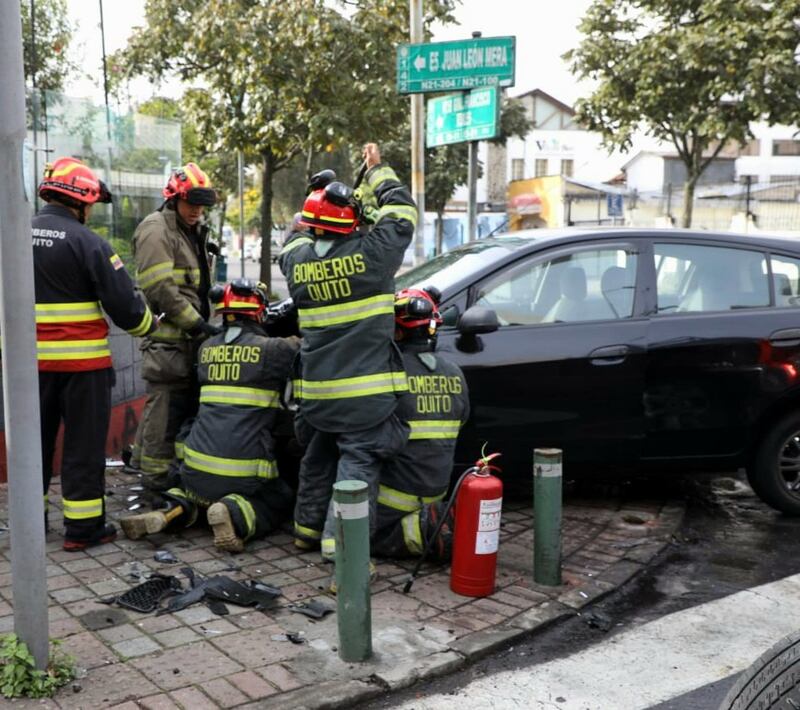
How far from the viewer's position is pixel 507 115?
39531 millimetres

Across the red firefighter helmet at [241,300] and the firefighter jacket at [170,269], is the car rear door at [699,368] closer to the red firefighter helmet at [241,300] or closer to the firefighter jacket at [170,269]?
the red firefighter helmet at [241,300]

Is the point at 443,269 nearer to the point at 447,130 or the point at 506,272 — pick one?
the point at 506,272

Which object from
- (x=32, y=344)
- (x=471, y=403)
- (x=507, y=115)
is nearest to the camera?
(x=32, y=344)

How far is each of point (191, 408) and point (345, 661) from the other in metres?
2.59

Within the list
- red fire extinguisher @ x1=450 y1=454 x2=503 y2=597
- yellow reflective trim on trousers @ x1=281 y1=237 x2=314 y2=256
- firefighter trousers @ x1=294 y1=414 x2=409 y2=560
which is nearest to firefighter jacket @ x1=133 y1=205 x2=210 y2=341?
yellow reflective trim on trousers @ x1=281 y1=237 x2=314 y2=256

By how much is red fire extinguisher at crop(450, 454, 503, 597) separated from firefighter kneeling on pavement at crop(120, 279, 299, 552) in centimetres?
119

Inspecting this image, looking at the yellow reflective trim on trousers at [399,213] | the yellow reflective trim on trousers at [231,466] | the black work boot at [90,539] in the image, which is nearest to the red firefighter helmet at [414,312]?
the yellow reflective trim on trousers at [399,213]

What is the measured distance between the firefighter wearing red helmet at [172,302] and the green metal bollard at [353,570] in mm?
2086

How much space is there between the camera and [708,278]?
5453 mm

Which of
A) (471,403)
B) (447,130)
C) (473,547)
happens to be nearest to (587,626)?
(473,547)

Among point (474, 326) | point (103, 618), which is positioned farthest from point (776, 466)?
point (103, 618)

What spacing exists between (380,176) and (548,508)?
5.95ft

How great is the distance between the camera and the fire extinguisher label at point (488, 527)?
403 centimetres

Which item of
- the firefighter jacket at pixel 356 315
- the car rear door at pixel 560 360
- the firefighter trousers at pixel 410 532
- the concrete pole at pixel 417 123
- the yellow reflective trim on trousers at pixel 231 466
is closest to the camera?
the firefighter jacket at pixel 356 315
